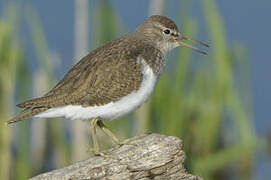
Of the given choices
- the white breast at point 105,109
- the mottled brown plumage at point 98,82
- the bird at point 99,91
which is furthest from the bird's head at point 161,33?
the white breast at point 105,109

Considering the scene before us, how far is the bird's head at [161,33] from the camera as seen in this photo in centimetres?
701

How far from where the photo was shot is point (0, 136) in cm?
838

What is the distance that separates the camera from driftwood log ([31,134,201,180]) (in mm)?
5238

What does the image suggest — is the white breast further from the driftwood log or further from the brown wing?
the driftwood log

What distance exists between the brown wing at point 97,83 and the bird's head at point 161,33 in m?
0.82

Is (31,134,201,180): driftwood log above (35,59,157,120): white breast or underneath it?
underneath

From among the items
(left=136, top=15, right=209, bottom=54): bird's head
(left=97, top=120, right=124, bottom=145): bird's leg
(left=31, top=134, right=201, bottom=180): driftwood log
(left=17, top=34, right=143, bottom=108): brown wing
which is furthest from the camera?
(left=136, top=15, right=209, bottom=54): bird's head

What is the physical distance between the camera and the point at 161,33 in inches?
279

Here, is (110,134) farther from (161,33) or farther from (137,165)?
(161,33)

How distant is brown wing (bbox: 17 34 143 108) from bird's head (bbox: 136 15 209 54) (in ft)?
2.70

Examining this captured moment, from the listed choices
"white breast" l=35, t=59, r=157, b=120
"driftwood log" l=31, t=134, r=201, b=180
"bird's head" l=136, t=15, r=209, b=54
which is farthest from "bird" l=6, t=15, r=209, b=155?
"bird's head" l=136, t=15, r=209, b=54

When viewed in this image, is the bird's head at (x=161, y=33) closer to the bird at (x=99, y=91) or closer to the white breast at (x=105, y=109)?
the bird at (x=99, y=91)

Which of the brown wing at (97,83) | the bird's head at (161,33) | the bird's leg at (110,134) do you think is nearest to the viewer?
the brown wing at (97,83)

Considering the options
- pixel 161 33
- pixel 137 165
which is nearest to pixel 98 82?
pixel 137 165
